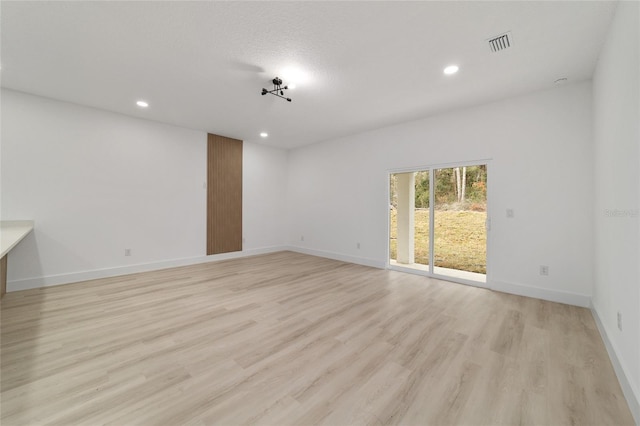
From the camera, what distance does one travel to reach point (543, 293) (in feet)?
11.5

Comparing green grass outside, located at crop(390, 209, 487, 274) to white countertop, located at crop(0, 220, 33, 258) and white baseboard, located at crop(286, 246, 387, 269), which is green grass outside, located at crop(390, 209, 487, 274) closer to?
white baseboard, located at crop(286, 246, 387, 269)

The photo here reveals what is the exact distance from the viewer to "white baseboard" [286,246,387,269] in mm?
5410

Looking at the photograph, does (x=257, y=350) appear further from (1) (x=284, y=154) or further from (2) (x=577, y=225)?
(1) (x=284, y=154)

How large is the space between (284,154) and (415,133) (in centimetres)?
394

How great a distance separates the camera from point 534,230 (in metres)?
3.59

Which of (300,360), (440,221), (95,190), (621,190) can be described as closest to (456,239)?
(440,221)

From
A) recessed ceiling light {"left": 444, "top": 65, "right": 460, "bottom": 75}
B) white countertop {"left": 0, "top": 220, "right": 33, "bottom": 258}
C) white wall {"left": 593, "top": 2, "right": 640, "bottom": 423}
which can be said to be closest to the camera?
white wall {"left": 593, "top": 2, "right": 640, "bottom": 423}

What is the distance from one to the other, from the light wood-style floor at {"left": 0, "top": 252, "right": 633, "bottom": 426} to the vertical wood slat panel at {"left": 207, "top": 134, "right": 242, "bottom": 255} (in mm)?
2376

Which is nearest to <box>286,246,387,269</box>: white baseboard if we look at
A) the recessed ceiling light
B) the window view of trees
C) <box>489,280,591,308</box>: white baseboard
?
the window view of trees

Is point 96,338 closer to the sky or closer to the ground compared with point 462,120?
closer to the ground

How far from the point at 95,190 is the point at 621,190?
6.79 metres

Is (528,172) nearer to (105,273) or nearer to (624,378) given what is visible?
(624,378)

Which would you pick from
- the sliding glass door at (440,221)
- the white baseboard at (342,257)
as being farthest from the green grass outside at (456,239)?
the white baseboard at (342,257)

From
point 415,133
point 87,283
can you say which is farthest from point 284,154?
point 87,283
